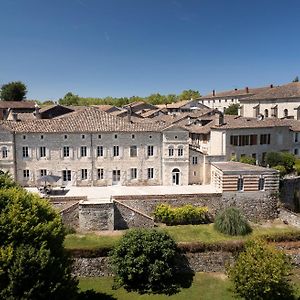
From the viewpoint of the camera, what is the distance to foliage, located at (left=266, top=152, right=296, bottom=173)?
A: 146 feet

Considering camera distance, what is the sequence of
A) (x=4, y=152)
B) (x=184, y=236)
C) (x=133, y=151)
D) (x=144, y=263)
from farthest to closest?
(x=133, y=151) < (x=4, y=152) < (x=184, y=236) < (x=144, y=263)

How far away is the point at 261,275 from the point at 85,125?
25.7 m

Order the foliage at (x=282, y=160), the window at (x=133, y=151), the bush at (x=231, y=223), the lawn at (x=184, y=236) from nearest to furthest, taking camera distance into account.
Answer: the lawn at (x=184, y=236) < the bush at (x=231, y=223) < the window at (x=133, y=151) < the foliage at (x=282, y=160)

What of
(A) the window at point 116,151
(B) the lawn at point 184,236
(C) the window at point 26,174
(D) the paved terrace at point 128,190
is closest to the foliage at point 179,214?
(B) the lawn at point 184,236

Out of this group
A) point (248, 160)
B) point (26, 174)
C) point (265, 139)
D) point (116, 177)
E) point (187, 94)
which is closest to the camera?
point (26, 174)

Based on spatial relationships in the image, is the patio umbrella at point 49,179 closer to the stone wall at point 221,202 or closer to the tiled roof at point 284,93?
the stone wall at point 221,202

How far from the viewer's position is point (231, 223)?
33.6 m

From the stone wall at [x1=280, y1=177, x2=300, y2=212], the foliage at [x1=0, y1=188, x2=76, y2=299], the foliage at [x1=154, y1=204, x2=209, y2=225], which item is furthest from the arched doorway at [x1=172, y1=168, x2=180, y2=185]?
the foliage at [x1=0, y1=188, x2=76, y2=299]

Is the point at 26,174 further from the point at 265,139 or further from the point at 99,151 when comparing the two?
the point at 265,139

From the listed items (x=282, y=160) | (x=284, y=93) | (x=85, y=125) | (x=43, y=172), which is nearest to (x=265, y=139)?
(x=282, y=160)

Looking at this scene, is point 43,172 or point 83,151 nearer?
point 43,172

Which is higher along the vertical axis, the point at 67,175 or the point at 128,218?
the point at 67,175

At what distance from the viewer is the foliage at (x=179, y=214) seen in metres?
35.4

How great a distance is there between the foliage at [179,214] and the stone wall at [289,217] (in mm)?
8455
